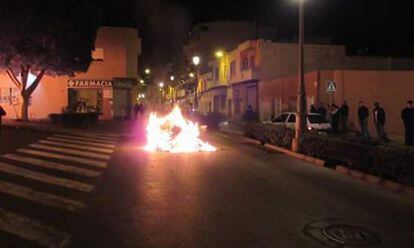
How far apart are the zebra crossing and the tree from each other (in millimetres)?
12365

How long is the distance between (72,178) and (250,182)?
13.3 ft

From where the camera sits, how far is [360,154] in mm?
13539

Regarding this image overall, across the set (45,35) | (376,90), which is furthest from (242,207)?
(45,35)

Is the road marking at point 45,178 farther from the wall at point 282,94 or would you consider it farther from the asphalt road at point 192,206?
the wall at point 282,94

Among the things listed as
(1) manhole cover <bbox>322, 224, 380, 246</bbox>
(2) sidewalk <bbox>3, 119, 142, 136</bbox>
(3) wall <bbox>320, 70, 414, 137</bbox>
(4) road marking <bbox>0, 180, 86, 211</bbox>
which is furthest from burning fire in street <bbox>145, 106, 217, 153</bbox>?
(3) wall <bbox>320, 70, 414, 137</bbox>

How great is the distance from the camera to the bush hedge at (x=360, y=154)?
37.4 ft

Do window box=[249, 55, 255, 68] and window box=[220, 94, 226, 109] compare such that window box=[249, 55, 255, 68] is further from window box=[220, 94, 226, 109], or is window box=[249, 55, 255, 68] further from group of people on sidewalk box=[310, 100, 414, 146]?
group of people on sidewalk box=[310, 100, 414, 146]

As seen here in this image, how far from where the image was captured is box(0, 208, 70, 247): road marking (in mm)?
6824

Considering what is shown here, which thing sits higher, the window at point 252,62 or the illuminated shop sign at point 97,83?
the window at point 252,62

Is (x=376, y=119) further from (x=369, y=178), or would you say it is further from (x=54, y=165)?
(x=54, y=165)

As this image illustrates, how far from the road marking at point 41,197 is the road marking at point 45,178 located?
0.81 meters

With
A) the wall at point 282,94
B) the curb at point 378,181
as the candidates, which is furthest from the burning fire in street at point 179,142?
the wall at point 282,94

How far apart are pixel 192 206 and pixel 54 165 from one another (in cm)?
660

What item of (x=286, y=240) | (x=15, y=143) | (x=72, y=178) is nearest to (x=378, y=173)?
(x=286, y=240)
